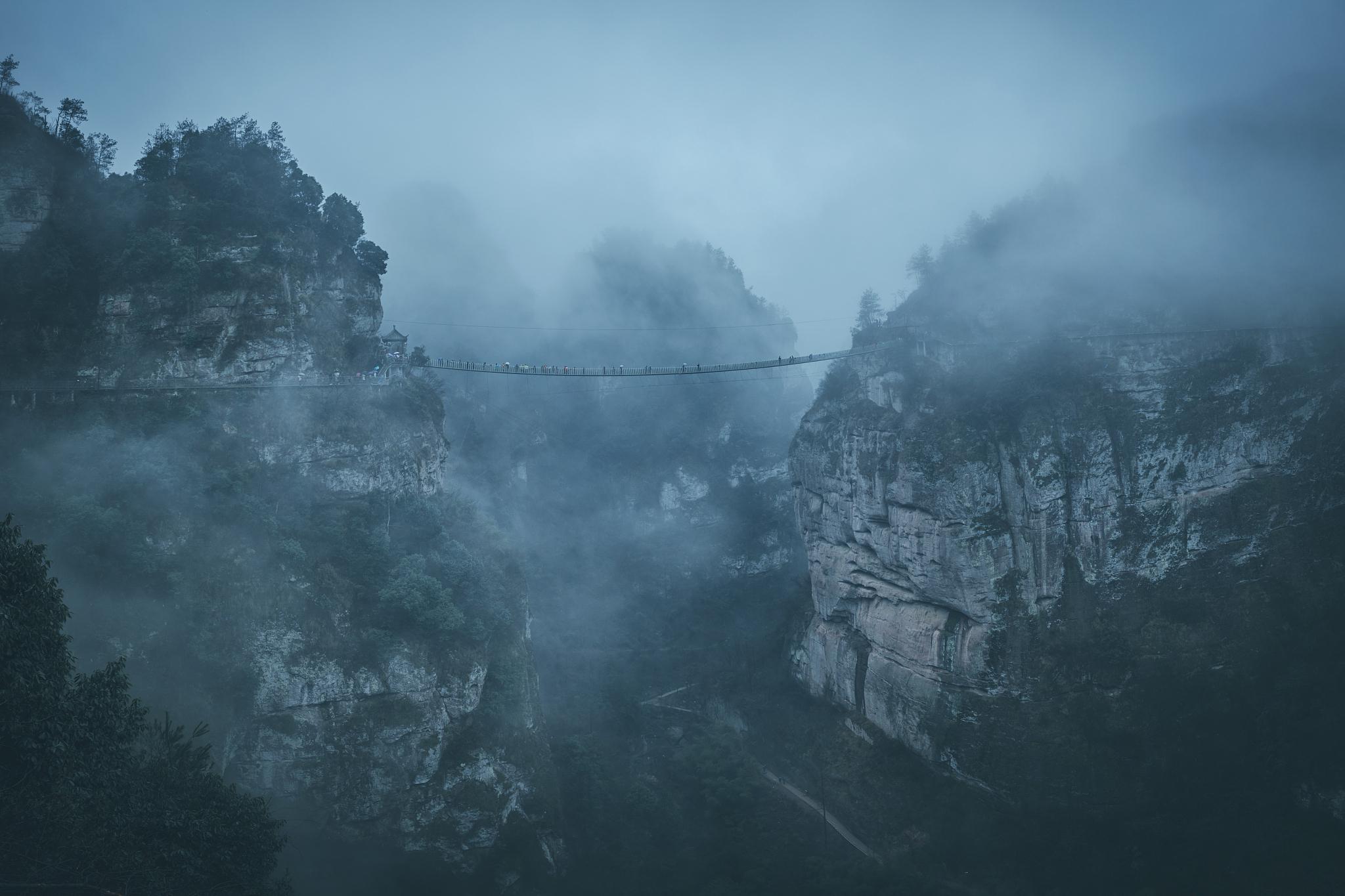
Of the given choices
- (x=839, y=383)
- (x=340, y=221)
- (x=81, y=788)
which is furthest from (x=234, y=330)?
(x=839, y=383)

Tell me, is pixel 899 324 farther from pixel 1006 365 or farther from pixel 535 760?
pixel 535 760

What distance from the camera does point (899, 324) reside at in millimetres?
36281

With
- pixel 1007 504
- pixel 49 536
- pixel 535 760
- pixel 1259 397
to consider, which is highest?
pixel 1259 397

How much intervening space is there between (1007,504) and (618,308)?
150ft

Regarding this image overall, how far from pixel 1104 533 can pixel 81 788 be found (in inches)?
1245

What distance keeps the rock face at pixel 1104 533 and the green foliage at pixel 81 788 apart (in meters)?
24.9

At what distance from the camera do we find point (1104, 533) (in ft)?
97.3

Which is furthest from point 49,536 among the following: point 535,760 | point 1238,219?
point 1238,219

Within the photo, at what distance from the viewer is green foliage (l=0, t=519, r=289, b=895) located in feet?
42.3

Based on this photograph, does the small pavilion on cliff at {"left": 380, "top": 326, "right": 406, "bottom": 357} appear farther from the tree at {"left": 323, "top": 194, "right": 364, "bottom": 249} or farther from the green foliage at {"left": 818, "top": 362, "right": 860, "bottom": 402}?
the green foliage at {"left": 818, "top": 362, "right": 860, "bottom": 402}

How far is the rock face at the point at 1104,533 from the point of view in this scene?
29.0m

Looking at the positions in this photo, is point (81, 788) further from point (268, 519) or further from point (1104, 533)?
point (1104, 533)

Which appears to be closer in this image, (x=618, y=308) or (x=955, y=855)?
(x=955, y=855)

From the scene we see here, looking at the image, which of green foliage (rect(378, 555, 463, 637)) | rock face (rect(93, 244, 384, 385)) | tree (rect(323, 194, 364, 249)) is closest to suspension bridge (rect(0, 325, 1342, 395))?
rock face (rect(93, 244, 384, 385))
